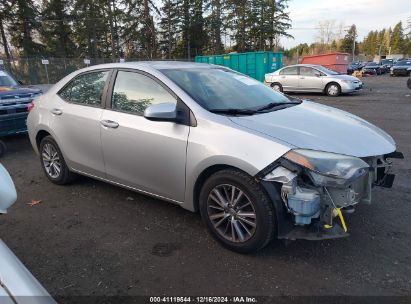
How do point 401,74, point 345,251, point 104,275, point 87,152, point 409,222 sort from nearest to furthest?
point 104,275, point 345,251, point 409,222, point 87,152, point 401,74

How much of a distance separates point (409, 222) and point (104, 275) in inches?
118

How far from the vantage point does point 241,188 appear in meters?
3.01

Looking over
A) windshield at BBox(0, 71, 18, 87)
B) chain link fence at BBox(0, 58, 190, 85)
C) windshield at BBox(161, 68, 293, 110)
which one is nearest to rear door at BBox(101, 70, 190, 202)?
windshield at BBox(161, 68, 293, 110)

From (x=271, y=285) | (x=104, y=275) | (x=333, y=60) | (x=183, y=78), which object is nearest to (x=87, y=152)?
(x=183, y=78)

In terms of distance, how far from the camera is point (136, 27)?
133ft

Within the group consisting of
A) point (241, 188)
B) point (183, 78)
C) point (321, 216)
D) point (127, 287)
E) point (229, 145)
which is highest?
point (183, 78)

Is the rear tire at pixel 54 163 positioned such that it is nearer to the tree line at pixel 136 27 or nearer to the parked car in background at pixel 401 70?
the parked car in background at pixel 401 70

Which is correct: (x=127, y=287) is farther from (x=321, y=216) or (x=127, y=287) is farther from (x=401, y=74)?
(x=401, y=74)

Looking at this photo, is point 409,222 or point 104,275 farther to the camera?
point 409,222

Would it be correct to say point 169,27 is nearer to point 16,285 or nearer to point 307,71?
point 307,71

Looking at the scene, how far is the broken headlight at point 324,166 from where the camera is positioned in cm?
278

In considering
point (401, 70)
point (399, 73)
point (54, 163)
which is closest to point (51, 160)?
point (54, 163)

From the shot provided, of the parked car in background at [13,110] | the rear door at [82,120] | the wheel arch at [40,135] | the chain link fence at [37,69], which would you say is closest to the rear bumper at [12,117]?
the parked car in background at [13,110]

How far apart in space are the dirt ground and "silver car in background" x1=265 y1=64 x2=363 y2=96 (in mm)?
12789
